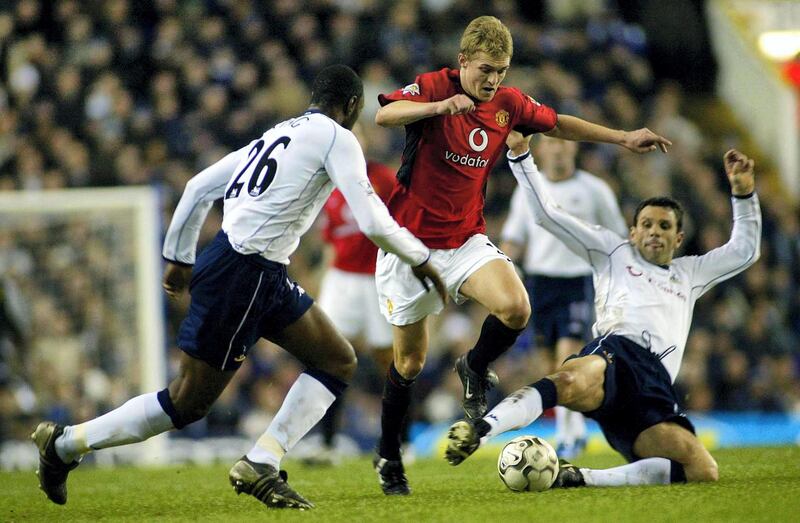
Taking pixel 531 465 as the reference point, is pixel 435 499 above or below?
below

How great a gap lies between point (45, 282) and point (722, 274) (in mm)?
6324

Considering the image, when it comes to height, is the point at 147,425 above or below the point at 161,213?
below

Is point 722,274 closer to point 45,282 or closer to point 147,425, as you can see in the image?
point 147,425

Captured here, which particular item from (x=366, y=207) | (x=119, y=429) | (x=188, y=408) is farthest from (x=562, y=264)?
(x=119, y=429)

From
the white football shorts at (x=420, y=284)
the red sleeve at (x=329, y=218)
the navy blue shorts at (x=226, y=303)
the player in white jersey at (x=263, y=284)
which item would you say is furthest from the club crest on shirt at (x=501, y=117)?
the red sleeve at (x=329, y=218)

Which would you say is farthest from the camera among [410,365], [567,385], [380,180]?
[380,180]

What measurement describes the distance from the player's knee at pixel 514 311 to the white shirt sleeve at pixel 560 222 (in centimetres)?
67

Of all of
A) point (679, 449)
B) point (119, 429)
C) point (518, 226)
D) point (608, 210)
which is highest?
point (608, 210)

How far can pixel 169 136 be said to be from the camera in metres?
13.2

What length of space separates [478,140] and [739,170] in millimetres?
1403

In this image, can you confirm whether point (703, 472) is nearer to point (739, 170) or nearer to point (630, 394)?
point (630, 394)

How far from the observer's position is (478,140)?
6.15 m

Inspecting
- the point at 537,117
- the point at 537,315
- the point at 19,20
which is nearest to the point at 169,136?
the point at 19,20

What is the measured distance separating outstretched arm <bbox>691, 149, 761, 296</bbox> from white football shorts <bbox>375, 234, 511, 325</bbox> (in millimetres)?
1171
